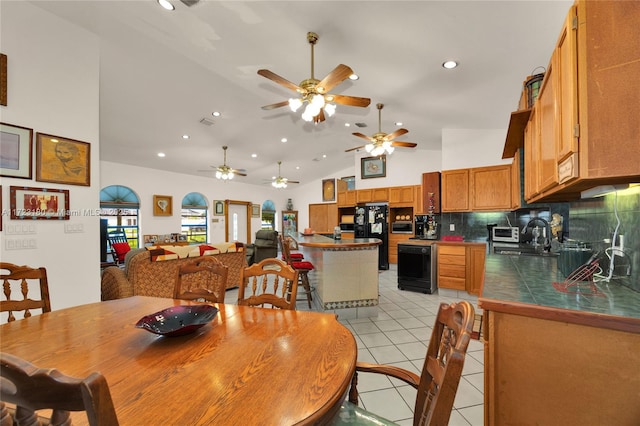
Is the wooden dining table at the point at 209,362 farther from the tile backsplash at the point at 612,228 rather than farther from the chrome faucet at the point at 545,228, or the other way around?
the chrome faucet at the point at 545,228

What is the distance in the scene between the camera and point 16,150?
2.20 m

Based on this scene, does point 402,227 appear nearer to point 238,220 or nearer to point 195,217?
point 238,220

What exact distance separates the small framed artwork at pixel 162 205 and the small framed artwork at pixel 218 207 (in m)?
1.35

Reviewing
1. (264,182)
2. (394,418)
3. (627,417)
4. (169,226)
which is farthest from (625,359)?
(264,182)

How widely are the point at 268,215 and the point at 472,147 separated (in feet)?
25.9

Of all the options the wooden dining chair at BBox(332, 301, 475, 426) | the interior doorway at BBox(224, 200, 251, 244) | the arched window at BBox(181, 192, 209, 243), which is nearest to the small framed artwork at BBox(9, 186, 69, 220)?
the wooden dining chair at BBox(332, 301, 475, 426)

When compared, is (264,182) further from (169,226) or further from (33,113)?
(33,113)

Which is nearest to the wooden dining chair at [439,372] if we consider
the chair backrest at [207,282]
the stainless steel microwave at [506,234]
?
the chair backrest at [207,282]

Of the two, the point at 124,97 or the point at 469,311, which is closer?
the point at 469,311

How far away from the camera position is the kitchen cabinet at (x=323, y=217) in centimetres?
919

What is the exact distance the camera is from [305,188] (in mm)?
10789

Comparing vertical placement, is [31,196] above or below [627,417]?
above

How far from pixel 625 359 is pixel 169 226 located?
27.5ft

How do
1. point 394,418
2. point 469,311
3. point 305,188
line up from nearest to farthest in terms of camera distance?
point 469,311 → point 394,418 → point 305,188
